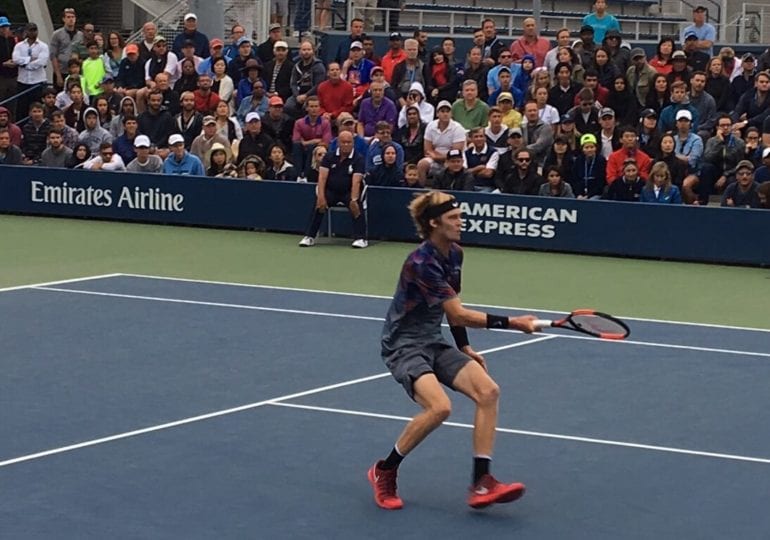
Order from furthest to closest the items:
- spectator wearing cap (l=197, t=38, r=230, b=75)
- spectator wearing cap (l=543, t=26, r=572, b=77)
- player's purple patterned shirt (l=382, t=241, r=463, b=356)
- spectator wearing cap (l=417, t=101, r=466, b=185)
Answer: spectator wearing cap (l=197, t=38, r=230, b=75)
spectator wearing cap (l=543, t=26, r=572, b=77)
spectator wearing cap (l=417, t=101, r=466, b=185)
player's purple patterned shirt (l=382, t=241, r=463, b=356)

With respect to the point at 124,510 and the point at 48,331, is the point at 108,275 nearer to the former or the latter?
the point at 48,331

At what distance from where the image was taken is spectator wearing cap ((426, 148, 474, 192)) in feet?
66.0

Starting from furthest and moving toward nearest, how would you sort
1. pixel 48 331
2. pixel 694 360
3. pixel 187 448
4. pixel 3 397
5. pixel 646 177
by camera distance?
pixel 646 177
pixel 48 331
pixel 694 360
pixel 3 397
pixel 187 448

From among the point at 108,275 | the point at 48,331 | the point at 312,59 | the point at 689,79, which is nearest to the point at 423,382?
the point at 48,331

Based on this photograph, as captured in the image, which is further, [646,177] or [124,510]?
[646,177]

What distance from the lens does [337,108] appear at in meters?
23.0

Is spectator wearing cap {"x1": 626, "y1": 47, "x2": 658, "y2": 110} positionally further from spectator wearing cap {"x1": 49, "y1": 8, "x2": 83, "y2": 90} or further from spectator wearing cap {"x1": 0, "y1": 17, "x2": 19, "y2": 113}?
spectator wearing cap {"x1": 0, "y1": 17, "x2": 19, "y2": 113}

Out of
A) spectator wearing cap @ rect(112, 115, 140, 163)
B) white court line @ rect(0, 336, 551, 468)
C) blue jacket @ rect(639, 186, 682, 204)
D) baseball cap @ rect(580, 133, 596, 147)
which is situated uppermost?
baseball cap @ rect(580, 133, 596, 147)

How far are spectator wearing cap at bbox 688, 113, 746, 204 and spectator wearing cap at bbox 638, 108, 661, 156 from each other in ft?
2.26

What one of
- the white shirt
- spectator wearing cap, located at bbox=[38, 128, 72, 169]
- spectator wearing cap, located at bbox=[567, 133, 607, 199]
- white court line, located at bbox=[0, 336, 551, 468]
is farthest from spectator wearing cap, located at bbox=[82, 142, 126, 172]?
white court line, located at bbox=[0, 336, 551, 468]

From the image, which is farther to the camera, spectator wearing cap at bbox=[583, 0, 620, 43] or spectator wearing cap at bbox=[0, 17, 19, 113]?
spectator wearing cap at bbox=[0, 17, 19, 113]

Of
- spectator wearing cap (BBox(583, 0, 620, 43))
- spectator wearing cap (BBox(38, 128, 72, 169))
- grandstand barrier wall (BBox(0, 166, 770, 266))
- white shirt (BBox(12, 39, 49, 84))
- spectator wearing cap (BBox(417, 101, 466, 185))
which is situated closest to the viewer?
grandstand barrier wall (BBox(0, 166, 770, 266))

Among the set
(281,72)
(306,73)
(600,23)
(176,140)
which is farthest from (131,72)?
(600,23)

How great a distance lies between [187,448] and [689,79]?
1383 centimetres
